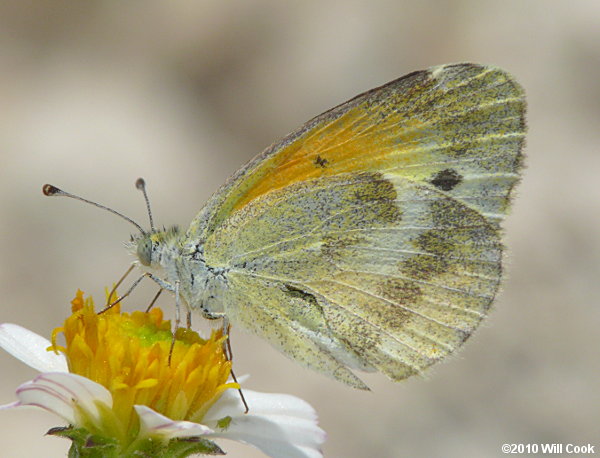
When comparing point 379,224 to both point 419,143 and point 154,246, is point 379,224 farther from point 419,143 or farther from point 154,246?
point 154,246

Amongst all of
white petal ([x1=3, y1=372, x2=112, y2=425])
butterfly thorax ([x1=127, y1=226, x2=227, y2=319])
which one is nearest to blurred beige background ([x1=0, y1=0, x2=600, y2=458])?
butterfly thorax ([x1=127, y1=226, x2=227, y2=319])

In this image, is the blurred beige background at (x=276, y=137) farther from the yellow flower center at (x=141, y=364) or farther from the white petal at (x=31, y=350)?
the yellow flower center at (x=141, y=364)

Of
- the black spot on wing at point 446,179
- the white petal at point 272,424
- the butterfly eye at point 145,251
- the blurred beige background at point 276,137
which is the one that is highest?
the blurred beige background at point 276,137

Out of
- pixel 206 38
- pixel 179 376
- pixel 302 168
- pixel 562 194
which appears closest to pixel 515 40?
pixel 562 194

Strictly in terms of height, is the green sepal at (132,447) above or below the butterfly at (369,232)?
below

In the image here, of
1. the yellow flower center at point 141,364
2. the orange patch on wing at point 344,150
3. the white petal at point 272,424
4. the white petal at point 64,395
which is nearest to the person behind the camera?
the white petal at point 64,395

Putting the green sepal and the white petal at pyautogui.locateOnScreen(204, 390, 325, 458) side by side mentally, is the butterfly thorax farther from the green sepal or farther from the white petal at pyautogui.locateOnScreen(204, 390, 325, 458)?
the green sepal

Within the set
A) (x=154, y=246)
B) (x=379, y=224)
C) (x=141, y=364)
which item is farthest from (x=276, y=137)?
(x=141, y=364)

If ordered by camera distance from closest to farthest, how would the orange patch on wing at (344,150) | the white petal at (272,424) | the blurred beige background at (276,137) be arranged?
the white petal at (272,424) → the orange patch on wing at (344,150) → the blurred beige background at (276,137)

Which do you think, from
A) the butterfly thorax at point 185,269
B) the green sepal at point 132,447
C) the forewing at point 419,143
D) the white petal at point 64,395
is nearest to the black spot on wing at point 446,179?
the forewing at point 419,143
